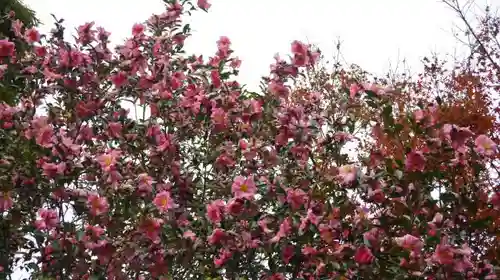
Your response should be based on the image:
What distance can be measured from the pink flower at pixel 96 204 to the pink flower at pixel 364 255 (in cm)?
148

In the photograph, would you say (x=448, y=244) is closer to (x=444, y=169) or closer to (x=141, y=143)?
(x=444, y=169)

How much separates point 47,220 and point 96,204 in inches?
13.3

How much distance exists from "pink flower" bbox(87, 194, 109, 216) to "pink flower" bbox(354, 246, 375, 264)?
4.85 feet

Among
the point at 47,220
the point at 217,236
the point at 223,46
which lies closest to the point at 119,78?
the point at 223,46

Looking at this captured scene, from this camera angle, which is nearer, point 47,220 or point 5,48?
point 47,220

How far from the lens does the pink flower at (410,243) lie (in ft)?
9.54

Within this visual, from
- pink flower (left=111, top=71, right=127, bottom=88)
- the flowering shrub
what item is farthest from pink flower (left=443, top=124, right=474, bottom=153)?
pink flower (left=111, top=71, right=127, bottom=88)

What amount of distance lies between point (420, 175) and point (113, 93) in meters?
2.08

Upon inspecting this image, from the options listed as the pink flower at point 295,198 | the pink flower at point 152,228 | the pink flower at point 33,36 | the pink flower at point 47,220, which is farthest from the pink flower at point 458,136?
the pink flower at point 33,36

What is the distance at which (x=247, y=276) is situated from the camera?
3484 millimetres

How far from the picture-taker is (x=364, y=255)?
9.81 feet

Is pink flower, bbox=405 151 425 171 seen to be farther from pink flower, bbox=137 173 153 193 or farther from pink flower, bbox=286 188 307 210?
pink flower, bbox=137 173 153 193

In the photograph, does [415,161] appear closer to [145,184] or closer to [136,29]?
[145,184]

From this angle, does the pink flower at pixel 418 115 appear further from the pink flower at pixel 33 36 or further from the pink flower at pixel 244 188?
the pink flower at pixel 33 36
